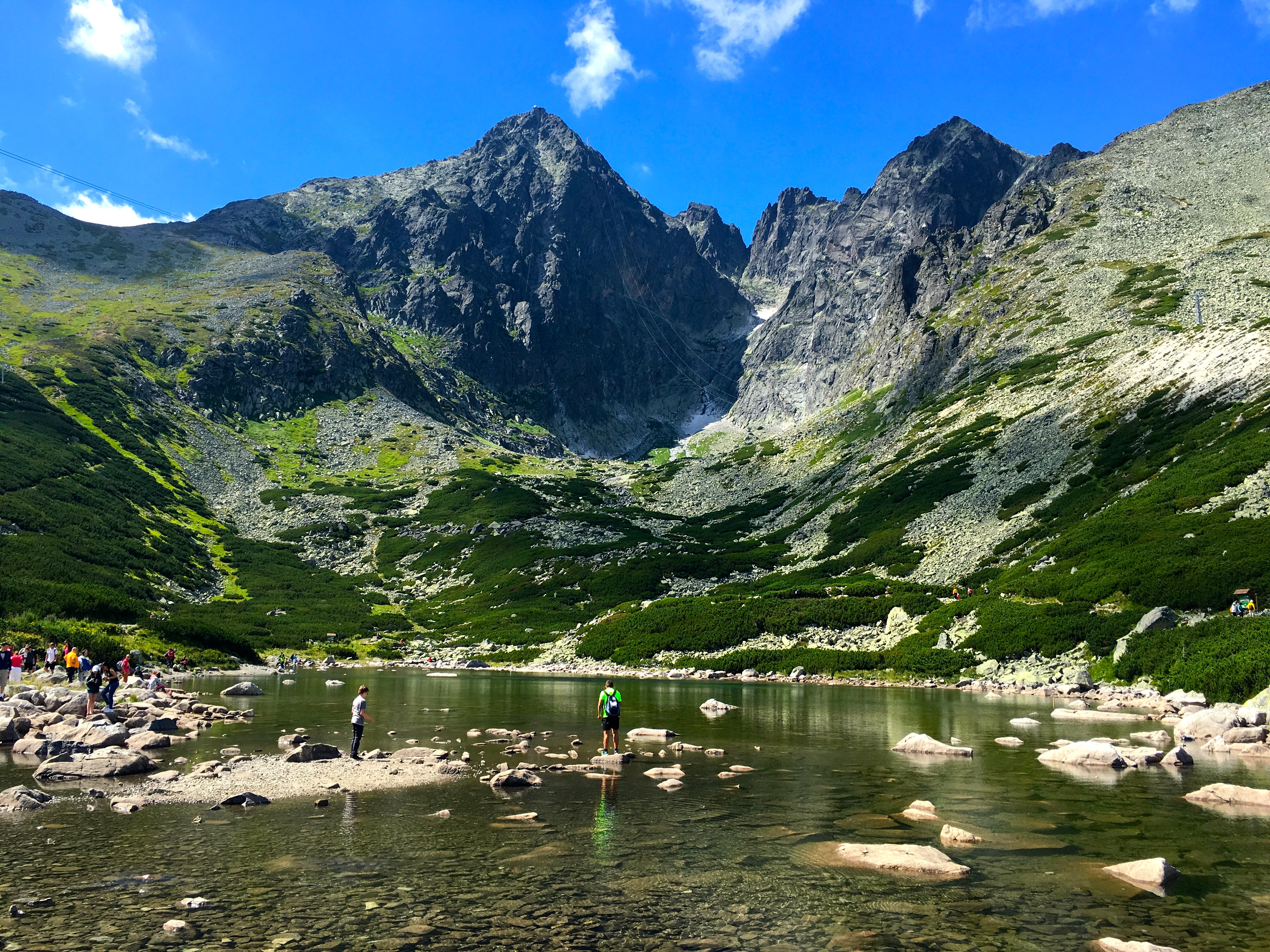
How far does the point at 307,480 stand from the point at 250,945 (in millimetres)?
192478

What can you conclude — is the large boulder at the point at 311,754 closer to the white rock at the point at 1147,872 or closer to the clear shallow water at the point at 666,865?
the clear shallow water at the point at 666,865

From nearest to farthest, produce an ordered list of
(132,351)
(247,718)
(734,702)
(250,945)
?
(250,945) < (247,718) < (734,702) < (132,351)

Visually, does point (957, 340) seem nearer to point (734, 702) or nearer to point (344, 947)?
point (734, 702)

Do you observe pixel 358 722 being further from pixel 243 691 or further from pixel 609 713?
pixel 243 691

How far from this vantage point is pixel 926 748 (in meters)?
27.9

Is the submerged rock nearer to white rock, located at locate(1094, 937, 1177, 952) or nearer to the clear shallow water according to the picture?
the clear shallow water

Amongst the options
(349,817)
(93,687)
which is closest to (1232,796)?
(349,817)

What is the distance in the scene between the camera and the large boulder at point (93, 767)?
21.6 m

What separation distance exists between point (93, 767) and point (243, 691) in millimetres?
29228

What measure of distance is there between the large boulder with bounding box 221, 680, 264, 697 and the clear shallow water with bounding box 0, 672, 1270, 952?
24242mm

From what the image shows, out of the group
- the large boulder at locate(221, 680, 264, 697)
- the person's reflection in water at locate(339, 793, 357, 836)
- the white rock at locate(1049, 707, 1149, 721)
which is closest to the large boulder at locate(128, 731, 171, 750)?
the person's reflection in water at locate(339, 793, 357, 836)

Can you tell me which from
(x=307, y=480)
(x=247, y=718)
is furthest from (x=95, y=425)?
(x=247, y=718)

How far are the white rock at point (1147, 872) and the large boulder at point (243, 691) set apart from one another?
49.1m

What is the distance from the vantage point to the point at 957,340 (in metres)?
177
